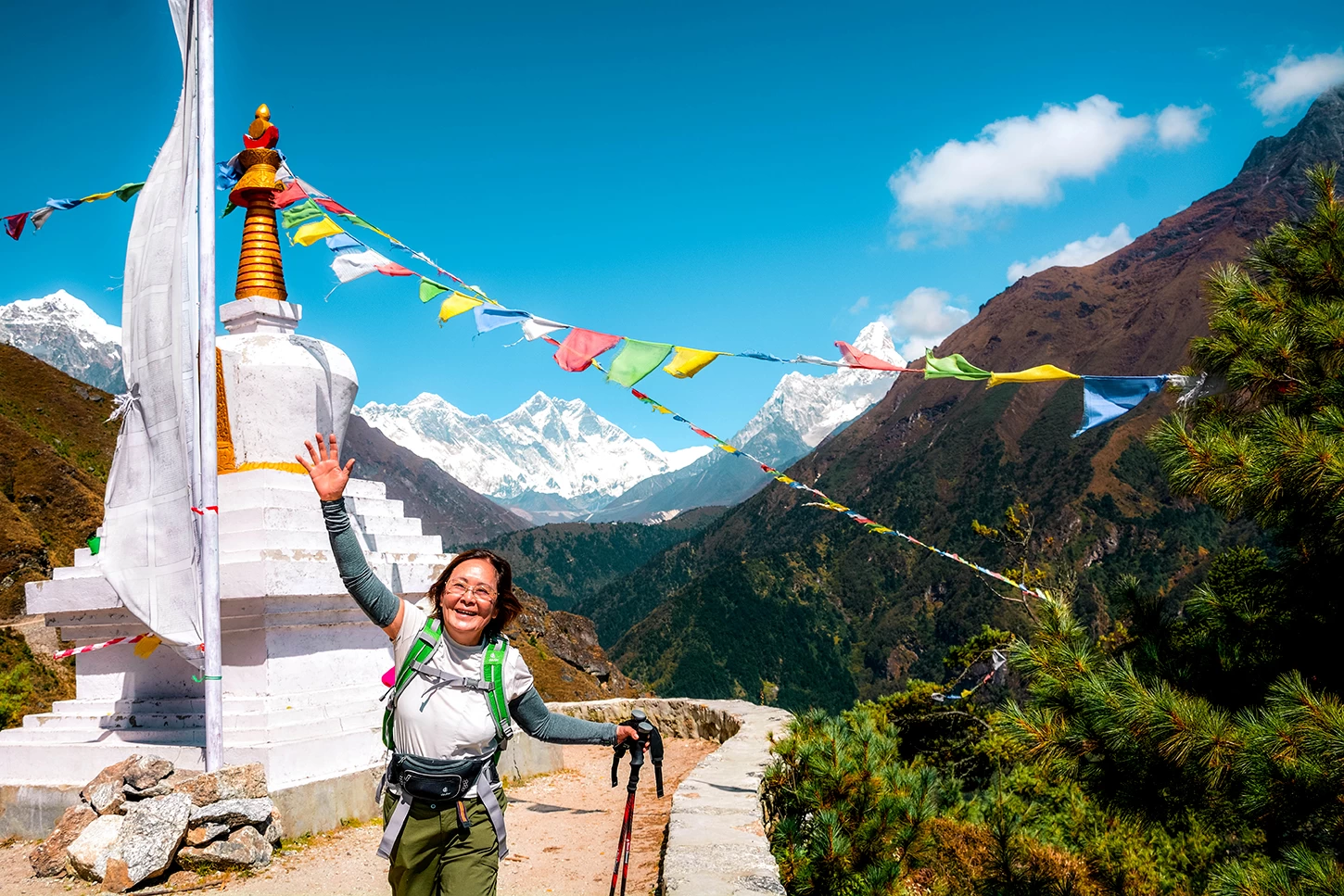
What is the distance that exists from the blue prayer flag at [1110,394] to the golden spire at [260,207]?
852 centimetres

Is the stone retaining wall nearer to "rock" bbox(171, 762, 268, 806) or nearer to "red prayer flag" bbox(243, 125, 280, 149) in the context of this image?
"rock" bbox(171, 762, 268, 806)

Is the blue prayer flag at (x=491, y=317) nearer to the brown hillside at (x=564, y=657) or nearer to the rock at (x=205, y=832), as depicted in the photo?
the rock at (x=205, y=832)

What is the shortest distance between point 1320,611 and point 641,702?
374 inches

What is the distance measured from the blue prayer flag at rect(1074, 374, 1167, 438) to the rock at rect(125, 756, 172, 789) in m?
7.52

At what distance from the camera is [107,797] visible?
680cm

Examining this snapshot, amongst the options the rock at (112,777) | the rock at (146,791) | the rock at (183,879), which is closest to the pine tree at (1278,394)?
the rock at (183,879)

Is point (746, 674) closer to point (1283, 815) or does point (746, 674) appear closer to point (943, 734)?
point (943, 734)

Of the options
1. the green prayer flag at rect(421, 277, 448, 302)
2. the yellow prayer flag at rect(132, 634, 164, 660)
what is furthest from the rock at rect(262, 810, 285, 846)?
the green prayer flag at rect(421, 277, 448, 302)

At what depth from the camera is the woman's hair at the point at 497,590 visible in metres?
3.85

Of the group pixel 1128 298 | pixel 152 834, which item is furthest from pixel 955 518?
pixel 152 834

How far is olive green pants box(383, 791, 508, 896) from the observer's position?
3602 millimetres

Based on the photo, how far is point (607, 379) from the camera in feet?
29.2

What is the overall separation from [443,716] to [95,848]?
448cm

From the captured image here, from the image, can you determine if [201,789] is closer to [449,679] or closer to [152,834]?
[152,834]
